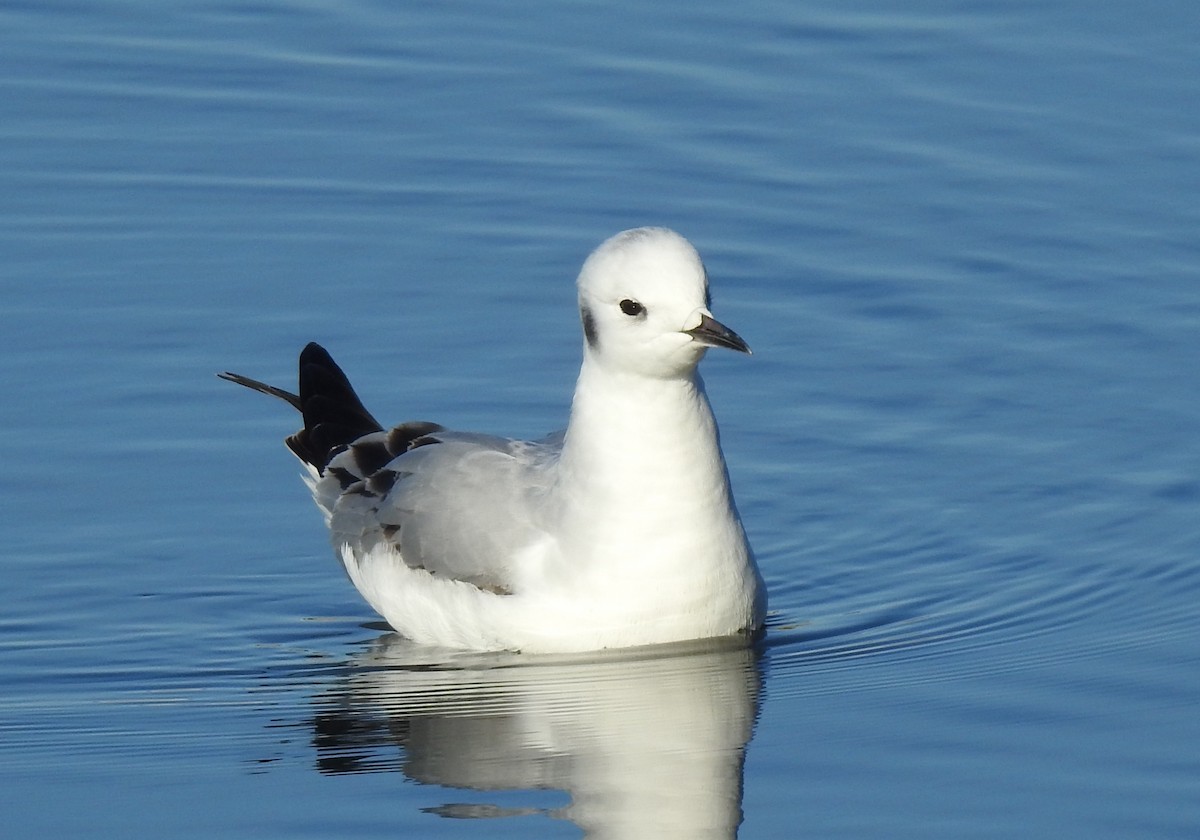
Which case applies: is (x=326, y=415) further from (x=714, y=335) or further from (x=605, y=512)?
(x=714, y=335)

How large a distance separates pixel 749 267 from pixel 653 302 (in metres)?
4.92

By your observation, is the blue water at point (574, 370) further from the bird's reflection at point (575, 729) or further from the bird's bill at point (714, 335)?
the bird's bill at point (714, 335)

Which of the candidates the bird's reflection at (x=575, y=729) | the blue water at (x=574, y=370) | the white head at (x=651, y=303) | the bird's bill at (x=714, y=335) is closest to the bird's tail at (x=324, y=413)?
the blue water at (x=574, y=370)

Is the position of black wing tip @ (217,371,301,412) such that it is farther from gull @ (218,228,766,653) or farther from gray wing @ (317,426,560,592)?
gull @ (218,228,766,653)

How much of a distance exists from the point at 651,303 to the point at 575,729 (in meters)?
1.48

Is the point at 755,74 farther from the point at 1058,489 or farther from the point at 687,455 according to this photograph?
the point at 687,455

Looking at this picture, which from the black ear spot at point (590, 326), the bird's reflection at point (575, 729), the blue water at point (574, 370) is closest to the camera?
the bird's reflection at point (575, 729)

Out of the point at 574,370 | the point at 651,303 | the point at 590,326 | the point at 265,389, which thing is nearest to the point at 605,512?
the point at 590,326

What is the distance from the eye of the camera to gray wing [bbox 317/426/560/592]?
374 inches

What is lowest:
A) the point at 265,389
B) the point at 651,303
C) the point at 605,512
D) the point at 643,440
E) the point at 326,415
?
the point at 605,512

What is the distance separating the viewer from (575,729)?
8.62 metres

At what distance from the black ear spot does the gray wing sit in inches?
26.0

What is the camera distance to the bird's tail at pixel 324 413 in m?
10.8

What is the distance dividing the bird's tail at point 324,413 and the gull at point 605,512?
0.96 metres
